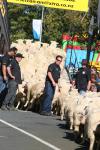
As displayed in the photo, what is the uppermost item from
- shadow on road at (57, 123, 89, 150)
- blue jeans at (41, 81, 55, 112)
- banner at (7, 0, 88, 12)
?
banner at (7, 0, 88, 12)

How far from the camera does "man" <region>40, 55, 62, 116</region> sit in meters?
18.7

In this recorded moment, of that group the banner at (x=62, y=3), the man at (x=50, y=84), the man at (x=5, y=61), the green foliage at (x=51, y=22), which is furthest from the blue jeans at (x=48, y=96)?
the green foliage at (x=51, y=22)

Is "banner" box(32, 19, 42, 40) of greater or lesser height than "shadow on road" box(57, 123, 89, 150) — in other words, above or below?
above

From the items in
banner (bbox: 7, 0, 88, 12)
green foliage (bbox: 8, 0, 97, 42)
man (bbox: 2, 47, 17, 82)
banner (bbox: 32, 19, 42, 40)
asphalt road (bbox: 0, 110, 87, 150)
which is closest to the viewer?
asphalt road (bbox: 0, 110, 87, 150)

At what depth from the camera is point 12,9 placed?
6353 centimetres

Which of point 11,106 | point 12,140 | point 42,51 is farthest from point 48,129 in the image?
point 42,51

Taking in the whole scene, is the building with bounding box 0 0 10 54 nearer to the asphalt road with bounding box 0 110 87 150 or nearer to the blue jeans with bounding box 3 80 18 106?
the blue jeans with bounding box 3 80 18 106

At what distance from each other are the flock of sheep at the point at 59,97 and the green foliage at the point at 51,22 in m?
7.03

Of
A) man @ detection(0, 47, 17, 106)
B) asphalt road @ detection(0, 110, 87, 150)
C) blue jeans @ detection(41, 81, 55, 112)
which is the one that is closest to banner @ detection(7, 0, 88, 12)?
man @ detection(0, 47, 17, 106)

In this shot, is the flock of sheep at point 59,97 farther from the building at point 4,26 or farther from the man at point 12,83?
the building at point 4,26

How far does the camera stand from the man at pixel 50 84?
61.4 feet

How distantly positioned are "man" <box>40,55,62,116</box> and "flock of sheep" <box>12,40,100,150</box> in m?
0.19

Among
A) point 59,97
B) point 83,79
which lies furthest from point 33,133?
point 83,79

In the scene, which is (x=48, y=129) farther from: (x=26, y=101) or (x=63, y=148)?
(x=26, y=101)
